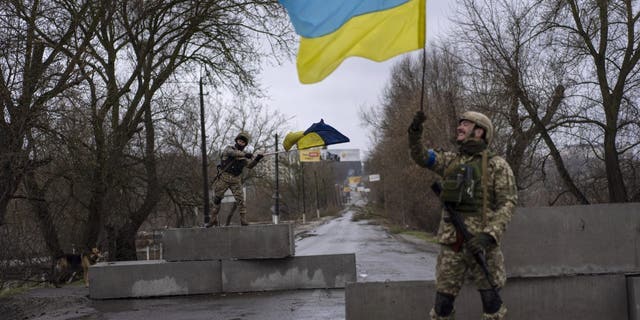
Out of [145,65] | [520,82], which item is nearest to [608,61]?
[520,82]

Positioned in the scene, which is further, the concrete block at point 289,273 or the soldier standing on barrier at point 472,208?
the concrete block at point 289,273

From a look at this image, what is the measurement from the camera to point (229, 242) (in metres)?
12.0

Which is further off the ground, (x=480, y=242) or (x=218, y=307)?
(x=480, y=242)

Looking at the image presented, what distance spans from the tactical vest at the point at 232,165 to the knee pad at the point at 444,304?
682 centimetres

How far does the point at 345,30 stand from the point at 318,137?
5738 mm

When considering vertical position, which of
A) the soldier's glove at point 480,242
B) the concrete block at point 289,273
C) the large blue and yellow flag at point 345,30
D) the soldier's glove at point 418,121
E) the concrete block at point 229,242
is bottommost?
the concrete block at point 289,273

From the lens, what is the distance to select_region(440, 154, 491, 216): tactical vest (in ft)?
17.1

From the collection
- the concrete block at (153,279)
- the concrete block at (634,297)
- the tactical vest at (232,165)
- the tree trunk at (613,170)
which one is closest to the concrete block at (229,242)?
the concrete block at (153,279)

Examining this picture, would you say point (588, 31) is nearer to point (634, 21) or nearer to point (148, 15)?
point (634, 21)

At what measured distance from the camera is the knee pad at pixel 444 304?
17.5ft

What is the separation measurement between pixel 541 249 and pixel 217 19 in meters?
16.7

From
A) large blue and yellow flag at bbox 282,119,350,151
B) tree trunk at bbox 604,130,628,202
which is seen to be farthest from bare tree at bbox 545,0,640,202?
large blue and yellow flag at bbox 282,119,350,151

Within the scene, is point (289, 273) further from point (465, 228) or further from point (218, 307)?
point (465, 228)

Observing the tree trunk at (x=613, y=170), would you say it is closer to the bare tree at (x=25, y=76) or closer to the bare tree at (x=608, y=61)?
the bare tree at (x=608, y=61)
